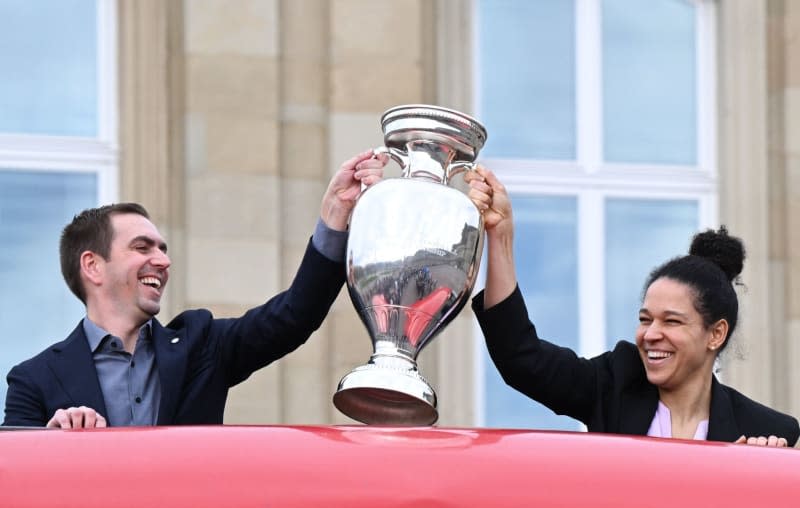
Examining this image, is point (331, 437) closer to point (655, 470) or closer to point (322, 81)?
point (655, 470)

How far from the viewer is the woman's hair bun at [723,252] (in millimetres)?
3906

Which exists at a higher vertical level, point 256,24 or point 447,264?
point 256,24

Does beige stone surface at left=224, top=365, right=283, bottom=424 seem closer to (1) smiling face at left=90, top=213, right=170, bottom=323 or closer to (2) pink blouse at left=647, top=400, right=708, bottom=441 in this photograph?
(1) smiling face at left=90, top=213, right=170, bottom=323

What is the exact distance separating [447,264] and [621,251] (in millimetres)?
4672

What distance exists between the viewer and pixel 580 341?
720 cm

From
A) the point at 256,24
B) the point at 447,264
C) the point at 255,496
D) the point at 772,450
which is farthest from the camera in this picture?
the point at 256,24

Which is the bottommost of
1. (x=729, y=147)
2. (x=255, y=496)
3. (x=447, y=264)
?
(x=255, y=496)

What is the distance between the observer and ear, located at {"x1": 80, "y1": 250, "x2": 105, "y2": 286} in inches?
152

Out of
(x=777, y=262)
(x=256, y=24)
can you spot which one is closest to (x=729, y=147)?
(x=777, y=262)

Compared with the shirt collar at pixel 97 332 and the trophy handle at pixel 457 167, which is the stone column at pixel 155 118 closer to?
the shirt collar at pixel 97 332

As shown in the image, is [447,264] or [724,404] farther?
[724,404]

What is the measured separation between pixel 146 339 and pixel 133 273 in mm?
151

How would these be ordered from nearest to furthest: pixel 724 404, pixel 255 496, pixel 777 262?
pixel 255 496 < pixel 724 404 < pixel 777 262

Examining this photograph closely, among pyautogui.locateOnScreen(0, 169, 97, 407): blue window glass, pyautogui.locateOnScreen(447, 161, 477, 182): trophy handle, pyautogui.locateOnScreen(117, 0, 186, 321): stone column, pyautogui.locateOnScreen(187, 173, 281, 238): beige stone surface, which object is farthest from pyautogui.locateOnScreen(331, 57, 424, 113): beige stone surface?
pyautogui.locateOnScreen(447, 161, 477, 182): trophy handle
